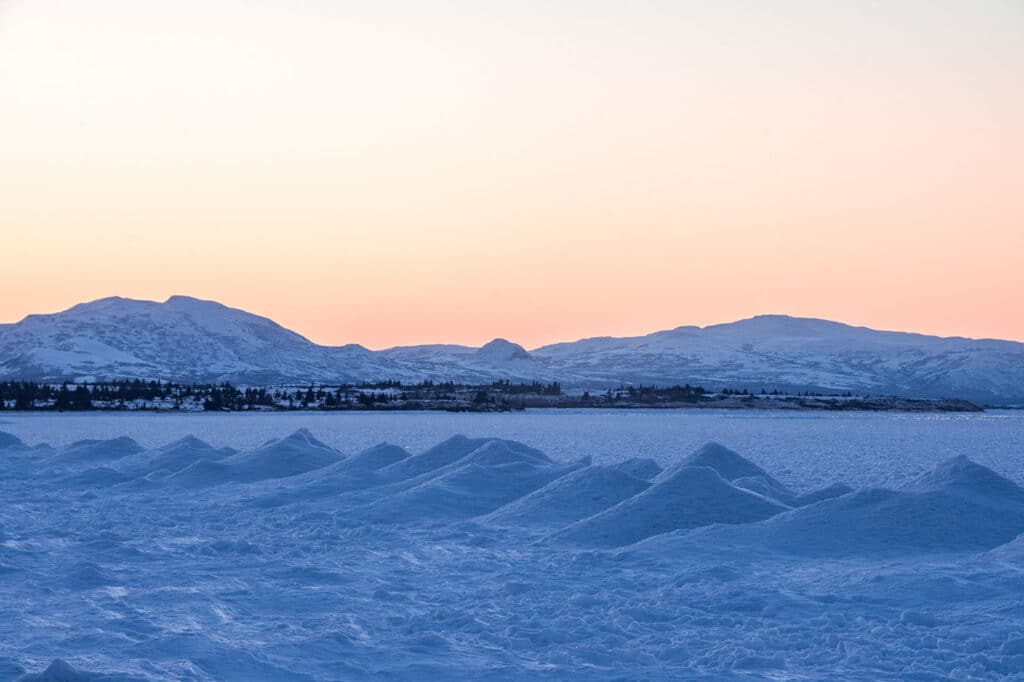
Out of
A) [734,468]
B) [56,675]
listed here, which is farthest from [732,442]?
[56,675]

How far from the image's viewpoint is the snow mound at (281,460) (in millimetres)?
34812

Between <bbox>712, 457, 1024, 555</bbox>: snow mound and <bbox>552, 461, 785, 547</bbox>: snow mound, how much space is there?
1970 millimetres

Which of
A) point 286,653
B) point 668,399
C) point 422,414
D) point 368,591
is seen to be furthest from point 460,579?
point 668,399

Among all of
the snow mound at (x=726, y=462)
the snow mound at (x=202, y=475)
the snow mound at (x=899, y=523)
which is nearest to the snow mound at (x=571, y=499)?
the snow mound at (x=726, y=462)

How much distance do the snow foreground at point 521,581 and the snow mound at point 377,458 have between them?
4383 millimetres

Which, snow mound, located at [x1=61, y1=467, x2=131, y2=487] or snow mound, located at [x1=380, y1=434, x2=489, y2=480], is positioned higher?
snow mound, located at [x1=380, y1=434, x2=489, y2=480]

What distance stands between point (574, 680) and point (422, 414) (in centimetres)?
11861

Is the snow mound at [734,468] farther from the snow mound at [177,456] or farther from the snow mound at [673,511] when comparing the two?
the snow mound at [177,456]

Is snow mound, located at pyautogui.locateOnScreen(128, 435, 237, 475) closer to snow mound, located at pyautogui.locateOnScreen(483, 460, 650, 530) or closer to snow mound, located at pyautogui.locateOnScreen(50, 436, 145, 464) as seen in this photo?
snow mound, located at pyautogui.locateOnScreen(50, 436, 145, 464)

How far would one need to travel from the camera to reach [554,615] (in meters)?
14.7

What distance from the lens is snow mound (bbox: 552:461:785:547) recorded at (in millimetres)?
21109

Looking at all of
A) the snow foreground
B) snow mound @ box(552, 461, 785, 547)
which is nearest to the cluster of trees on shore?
the snow foreground

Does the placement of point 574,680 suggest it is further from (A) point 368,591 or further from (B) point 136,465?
(B) point 136,465

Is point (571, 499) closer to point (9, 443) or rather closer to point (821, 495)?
point (821, 495)
